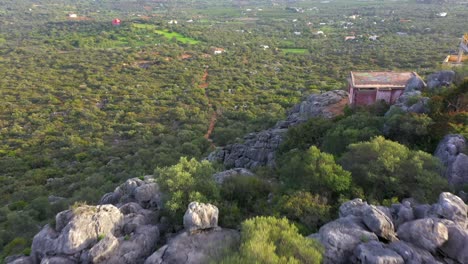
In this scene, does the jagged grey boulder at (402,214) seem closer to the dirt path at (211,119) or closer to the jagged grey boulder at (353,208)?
the jagged grey boulder at (353,208)

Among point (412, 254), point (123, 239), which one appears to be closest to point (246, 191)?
point (123, 239)

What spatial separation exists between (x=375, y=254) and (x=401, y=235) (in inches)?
78.7

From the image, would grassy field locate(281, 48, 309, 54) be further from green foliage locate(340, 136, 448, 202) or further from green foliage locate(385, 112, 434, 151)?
green foliage locate(340, 136, 448, 202)

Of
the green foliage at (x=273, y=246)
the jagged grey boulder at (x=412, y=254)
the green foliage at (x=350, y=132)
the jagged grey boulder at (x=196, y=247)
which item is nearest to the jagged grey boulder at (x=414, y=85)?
the green foliage at (x=350, y=132)

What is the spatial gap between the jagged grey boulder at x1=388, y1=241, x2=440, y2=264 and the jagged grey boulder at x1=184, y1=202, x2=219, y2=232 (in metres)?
7.17

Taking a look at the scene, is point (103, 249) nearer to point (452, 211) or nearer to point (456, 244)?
point (456, 244)

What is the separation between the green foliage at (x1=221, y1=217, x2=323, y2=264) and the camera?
12.2 m

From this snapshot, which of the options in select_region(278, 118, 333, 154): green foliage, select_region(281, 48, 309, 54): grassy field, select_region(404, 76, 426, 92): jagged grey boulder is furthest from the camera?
select_region(281, 48, 309, 54): grassy field

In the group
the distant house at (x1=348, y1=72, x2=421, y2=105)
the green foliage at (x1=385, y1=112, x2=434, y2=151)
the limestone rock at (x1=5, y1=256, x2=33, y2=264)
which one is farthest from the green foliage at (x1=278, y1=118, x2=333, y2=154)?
the limestone rock at (x1=5, y1=256, x2=33, y2=264)

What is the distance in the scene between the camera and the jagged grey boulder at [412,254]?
1281cm

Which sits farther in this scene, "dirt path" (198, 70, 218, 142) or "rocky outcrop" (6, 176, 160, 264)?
"dirt path" (198, 70, 218, 142)

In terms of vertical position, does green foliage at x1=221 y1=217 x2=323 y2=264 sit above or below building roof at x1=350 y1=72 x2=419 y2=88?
above

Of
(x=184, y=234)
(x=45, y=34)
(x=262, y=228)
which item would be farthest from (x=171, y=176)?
(x=45, y=34)

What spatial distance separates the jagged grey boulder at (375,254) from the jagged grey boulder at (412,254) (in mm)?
260
